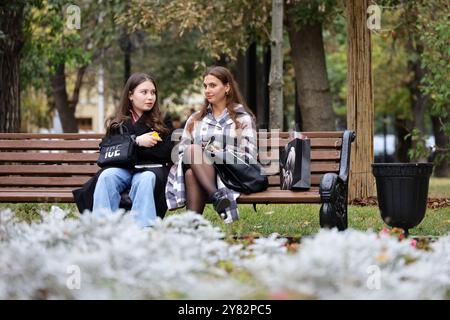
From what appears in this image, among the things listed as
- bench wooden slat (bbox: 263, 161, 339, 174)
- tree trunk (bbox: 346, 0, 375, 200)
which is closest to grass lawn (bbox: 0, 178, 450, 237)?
tree trunk (bbox: 346, 0, 375, 200)

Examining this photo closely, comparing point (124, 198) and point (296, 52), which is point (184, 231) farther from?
point (296, 52)

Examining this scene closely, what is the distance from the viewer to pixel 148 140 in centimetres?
764

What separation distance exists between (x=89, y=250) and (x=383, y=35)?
1042 centimetres

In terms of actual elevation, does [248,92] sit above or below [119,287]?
above

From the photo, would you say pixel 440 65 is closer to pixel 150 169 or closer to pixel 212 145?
pixel 212 145

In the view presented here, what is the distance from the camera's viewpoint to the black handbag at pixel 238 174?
7.55 m

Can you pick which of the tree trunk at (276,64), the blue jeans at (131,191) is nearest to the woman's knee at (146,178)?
the blue jeans at (131,191)

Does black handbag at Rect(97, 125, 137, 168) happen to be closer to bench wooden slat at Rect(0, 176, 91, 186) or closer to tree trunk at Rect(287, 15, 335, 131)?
bench wooden slat at Rect(0, 176, 91, 186)

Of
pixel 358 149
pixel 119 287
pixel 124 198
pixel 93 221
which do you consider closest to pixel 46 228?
pixel 93 221

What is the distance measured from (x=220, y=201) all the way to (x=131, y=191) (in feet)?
2.40

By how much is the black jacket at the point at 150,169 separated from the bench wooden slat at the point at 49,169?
0.58 meters

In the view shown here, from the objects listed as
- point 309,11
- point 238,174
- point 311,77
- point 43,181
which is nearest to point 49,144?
point 43,181

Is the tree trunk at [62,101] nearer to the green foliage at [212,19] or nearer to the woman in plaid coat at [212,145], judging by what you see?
the green foliage at [212,19]
